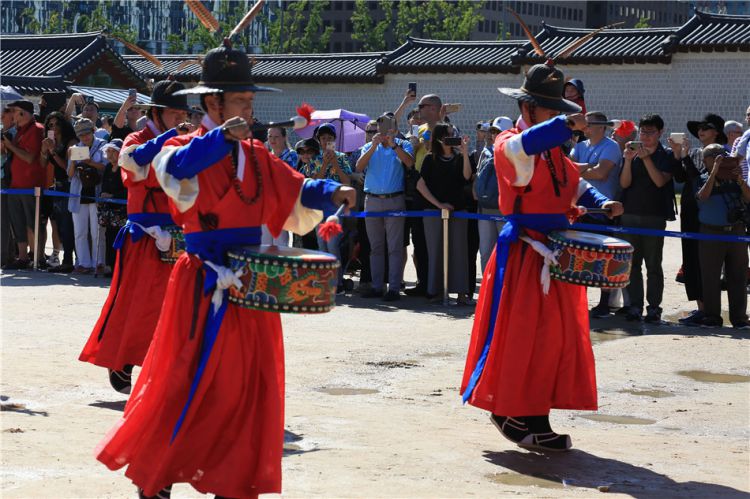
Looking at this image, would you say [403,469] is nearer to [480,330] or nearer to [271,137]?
[480,330]

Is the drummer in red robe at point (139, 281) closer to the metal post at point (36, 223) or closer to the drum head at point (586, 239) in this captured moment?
the drum head at point (586, 239)

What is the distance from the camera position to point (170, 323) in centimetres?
542

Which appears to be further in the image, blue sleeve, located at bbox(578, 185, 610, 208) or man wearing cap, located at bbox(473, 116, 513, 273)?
man wearing cap, located at bbox(473, 116, 513, 273)

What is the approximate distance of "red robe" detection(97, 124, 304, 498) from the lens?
5176 millimetres

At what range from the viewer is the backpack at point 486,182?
12094mm

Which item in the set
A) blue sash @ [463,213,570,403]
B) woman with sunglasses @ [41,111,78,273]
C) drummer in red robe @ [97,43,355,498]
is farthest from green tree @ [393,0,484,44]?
drummer in red robe @ [97,43,355,498]

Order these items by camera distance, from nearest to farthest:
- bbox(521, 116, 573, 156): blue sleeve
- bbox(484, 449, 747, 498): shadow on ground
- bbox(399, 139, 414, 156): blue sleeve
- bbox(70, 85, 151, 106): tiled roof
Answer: bbox(484, 449, 747, 498): shadow on ground
bbox(521, 116, 573, 156): blue sleeve
bbox(399, 139, 414, 156): blue sleeve
bbox(70, 85, 151, 106): tiled roof

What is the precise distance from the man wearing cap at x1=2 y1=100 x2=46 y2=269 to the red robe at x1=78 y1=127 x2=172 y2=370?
794cm

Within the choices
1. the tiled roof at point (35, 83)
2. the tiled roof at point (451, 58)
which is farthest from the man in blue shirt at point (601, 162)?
the tiled roof at point (451, 58)

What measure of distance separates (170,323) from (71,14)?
6753 cm

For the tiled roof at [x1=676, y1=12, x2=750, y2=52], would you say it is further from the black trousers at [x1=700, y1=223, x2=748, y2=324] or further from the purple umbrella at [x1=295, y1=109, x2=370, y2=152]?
the black trousers at [x1=700, y1=223, x2=748, y2=324]

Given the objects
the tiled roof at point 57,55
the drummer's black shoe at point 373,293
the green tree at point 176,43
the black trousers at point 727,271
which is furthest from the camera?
the green tree at point 176,43

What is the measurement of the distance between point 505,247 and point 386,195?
605cm

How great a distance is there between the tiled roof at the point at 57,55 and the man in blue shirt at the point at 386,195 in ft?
64.3
